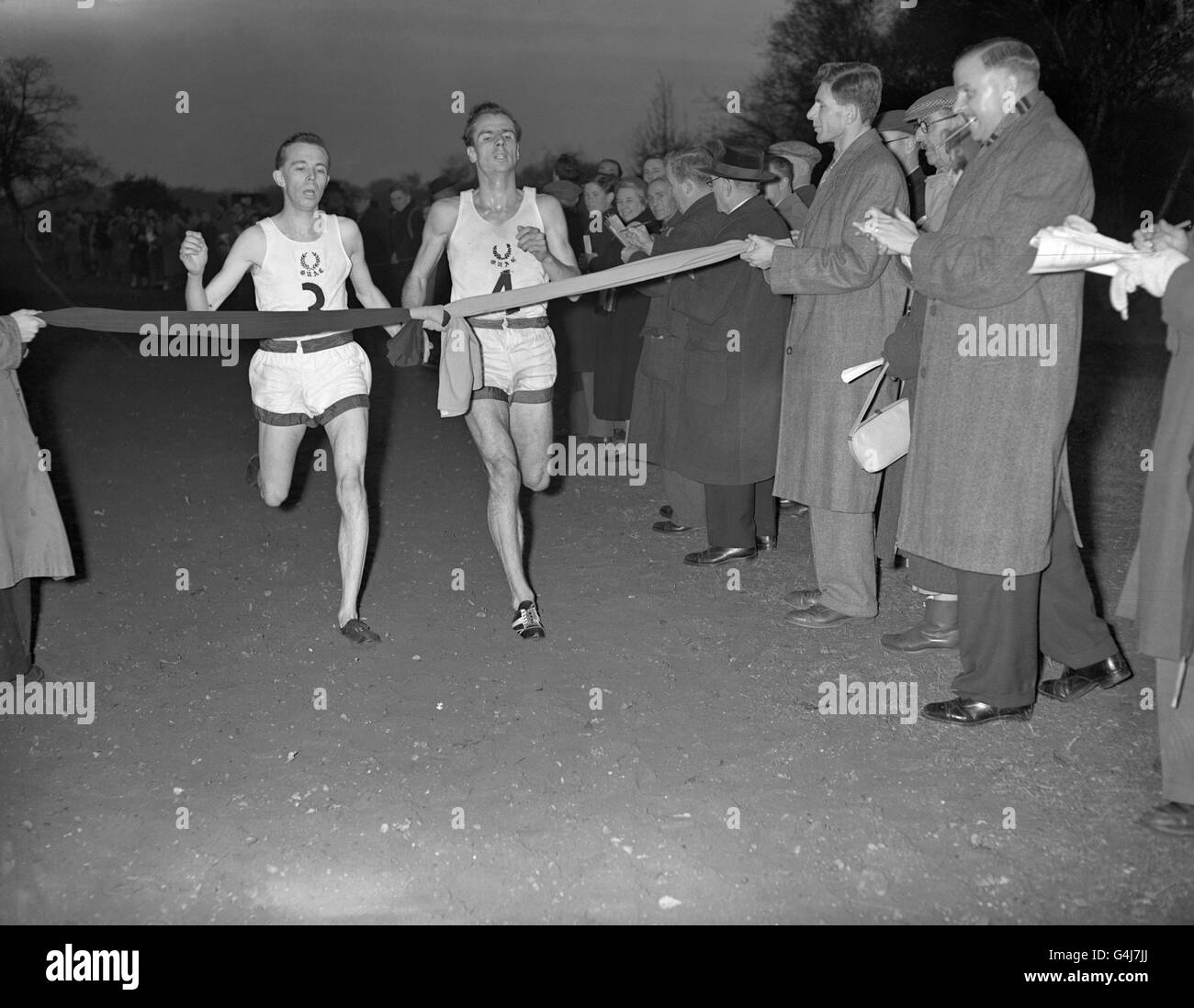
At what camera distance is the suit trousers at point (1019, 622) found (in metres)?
4.72

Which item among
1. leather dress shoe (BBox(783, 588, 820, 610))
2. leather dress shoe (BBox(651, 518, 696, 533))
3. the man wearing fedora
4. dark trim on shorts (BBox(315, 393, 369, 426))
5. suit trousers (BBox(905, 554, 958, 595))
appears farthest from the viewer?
leather dress shoe (BBox(651, 518, 696, 533))

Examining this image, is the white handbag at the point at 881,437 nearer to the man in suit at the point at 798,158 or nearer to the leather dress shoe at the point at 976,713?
the leather dress shoe at the point at 976,713

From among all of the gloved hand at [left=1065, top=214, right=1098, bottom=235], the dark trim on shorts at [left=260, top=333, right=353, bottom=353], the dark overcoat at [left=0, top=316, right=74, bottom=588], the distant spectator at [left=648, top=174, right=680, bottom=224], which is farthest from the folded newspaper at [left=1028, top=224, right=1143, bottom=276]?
the distant spectator at [left=648, top=174, right=680, bottom=224]

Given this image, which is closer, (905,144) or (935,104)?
(935,104)

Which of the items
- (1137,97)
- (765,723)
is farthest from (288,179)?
(1137,97)

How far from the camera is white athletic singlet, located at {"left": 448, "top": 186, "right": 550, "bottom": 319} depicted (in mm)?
6145

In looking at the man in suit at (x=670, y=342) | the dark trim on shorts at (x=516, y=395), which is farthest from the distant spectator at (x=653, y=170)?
the dark trim on shorts at (x=516, y=395)

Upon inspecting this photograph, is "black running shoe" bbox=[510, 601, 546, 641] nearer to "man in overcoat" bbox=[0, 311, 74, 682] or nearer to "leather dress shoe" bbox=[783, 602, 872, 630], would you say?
"leather dress shoe" bbox=[783, 602, 872, 630]

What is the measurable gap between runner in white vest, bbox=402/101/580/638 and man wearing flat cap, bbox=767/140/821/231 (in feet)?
7.29

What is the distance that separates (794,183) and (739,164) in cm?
223

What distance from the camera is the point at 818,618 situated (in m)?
6.17

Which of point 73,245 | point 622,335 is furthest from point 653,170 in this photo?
point 73,245

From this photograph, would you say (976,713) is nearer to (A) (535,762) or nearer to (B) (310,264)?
(A) (535,762)

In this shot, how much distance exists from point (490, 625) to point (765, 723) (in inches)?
69.3
